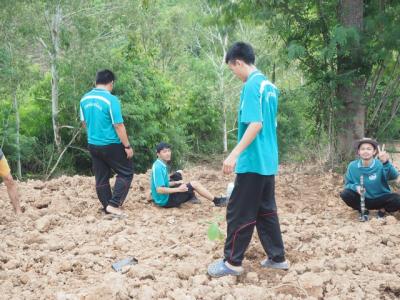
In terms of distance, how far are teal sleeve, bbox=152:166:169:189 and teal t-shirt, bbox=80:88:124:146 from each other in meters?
0.68

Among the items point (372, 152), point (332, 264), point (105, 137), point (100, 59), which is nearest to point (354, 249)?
point (332, 264)

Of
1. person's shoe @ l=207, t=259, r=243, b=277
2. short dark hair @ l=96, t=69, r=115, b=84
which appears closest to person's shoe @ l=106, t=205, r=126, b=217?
short dark hair @ l=96, t=69, r=115, b=84

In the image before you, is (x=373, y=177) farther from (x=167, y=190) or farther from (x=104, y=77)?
(x=104, y=77)

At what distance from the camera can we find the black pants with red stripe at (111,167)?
6402 millimetres

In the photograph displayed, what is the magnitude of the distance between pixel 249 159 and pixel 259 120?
332mm

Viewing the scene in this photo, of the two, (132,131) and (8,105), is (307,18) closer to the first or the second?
(132,131)

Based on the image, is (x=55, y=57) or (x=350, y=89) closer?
(x=350, y=89)

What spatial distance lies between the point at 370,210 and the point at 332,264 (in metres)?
2.35

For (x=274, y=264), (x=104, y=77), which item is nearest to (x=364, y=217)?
(x=274, y=264)

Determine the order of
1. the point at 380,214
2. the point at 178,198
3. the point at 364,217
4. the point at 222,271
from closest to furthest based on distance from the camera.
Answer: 1. the point at 222,271
2. the point at 364,217
3. the point at 380,214
4. the point at 178,198

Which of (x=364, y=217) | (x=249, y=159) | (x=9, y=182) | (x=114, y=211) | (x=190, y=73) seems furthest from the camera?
(x=190, y=73)

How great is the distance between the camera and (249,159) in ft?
12.8

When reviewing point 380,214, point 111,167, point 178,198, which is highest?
point 111,167

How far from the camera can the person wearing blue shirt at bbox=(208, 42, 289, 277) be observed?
12.4 ft
